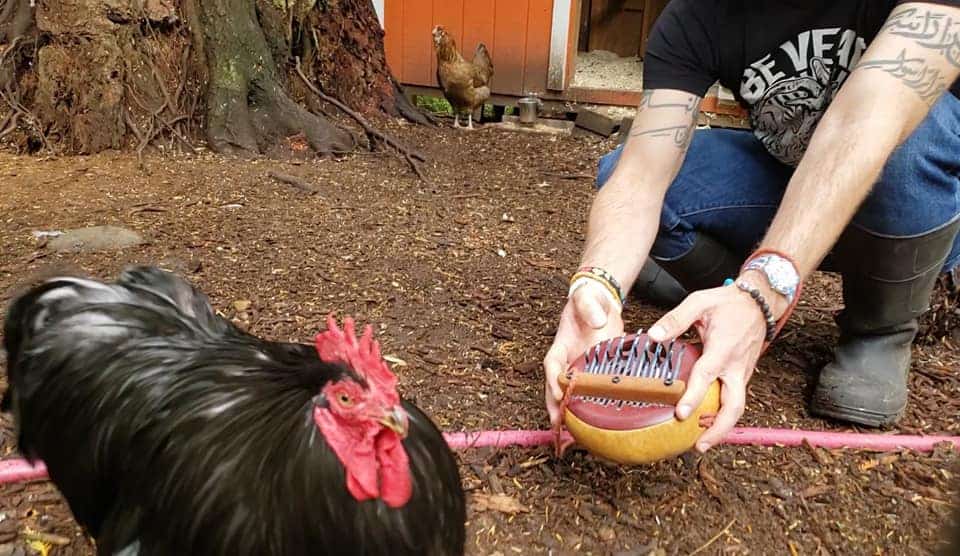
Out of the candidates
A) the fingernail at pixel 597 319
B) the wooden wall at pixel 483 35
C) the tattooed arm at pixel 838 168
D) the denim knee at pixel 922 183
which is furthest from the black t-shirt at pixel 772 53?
the wooden wall at pixel 483 35

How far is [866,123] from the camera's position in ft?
5.93

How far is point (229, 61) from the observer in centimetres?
510

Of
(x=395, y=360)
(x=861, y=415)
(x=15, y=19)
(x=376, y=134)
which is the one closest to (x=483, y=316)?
(x=395, y=360)

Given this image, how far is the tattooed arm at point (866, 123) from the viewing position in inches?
70.3

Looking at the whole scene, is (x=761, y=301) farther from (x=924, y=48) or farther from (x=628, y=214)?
(x=924, y=48)

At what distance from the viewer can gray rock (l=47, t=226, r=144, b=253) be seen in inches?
136

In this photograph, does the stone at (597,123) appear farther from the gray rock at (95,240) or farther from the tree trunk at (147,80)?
the gray rock at (95,240)

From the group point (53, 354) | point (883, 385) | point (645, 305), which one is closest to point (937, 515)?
point (883, 385)

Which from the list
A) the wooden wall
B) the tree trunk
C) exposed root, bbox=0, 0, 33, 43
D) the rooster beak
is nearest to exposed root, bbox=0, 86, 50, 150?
the tree trunk

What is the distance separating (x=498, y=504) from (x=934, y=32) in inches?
63.5

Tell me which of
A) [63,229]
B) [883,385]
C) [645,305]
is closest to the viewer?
[883,385]

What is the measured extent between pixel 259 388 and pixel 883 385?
1912mm

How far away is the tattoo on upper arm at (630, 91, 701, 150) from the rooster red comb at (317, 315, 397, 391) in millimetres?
1281

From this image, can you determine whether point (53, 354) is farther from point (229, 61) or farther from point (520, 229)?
point (229, 61)
